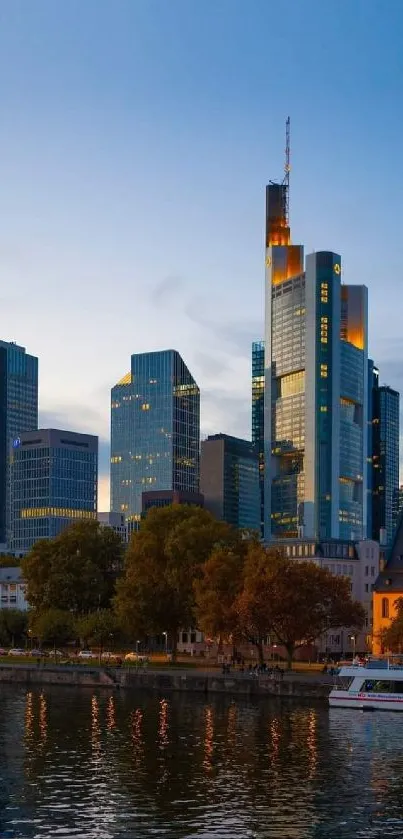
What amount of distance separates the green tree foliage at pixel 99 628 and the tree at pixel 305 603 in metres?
34.8

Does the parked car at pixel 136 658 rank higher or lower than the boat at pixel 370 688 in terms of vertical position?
lower

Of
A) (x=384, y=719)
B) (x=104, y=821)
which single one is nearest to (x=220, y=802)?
(x=104, y=821)

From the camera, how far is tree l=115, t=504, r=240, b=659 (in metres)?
179

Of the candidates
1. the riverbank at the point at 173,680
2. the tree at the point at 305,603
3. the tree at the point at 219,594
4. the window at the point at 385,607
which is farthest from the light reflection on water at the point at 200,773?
the window at the point at 385,607

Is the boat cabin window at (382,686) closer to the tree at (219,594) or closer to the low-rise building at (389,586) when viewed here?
the tree at (219,594)

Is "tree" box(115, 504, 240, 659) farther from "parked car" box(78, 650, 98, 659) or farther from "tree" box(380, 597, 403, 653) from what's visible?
"tree" box(380, 597, 403, 653)

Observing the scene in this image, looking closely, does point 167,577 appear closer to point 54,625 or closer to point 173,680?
point 54,625

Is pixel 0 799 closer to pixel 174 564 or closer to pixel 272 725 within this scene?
pixel 272 725

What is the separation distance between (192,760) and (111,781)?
10552 millimetres

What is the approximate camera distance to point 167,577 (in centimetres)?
17938

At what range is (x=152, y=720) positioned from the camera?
113 metres

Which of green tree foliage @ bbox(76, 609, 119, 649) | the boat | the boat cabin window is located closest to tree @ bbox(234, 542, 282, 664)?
the boat

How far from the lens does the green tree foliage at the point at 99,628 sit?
18788 cm

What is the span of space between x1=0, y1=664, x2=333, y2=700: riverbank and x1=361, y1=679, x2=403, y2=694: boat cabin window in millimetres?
5156
